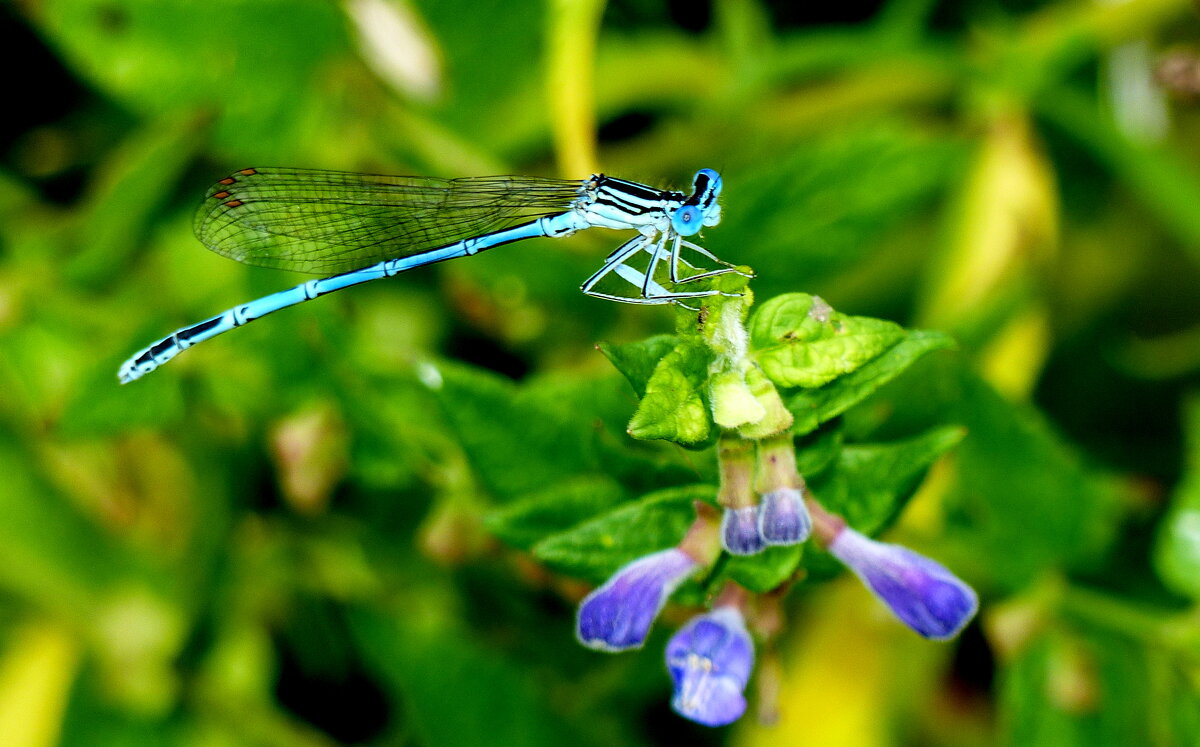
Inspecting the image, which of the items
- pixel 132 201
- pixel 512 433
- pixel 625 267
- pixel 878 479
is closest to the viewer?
pixel 878 479

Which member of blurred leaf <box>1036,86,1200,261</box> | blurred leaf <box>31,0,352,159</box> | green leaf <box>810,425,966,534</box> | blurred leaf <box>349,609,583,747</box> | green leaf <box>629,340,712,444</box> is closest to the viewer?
green leaf <box>629,340,712,444</box>

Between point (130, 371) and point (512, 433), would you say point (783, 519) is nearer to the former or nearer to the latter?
point (512, 433)

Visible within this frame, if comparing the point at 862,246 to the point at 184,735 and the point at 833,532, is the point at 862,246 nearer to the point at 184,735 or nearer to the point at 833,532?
the point at 833,532

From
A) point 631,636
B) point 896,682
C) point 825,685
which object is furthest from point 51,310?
point 896,682

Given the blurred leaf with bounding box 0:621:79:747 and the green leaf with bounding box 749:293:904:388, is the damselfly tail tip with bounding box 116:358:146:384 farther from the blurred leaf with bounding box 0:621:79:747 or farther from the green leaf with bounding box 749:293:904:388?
the green leaf with bounding box 749:293:904:388

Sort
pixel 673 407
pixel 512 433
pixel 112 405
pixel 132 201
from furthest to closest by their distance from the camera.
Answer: pixel 132 201, pixel 112 405, pixel 512 433, pixel 673 407

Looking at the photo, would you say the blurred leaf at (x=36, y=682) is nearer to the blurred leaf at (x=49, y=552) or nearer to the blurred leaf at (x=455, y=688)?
the blurred leaf at (x=49, y=552)

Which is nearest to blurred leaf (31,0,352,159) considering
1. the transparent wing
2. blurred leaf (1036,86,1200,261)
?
the transparent wing

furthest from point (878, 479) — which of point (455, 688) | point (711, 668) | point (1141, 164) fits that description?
point (1141, 164)
